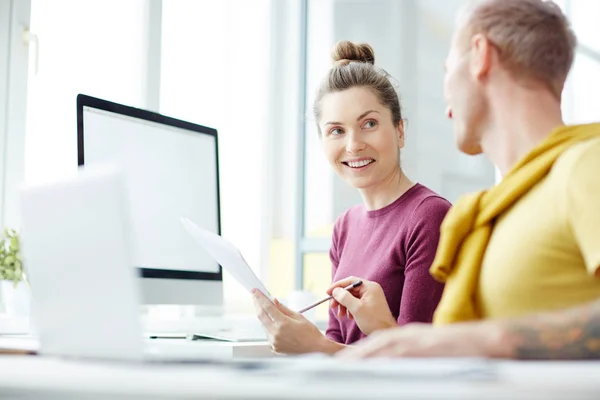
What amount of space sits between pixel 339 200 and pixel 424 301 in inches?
97.3

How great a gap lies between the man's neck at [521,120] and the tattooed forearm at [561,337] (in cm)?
41

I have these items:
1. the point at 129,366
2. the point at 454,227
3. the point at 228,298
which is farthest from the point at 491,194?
the point at 228,298

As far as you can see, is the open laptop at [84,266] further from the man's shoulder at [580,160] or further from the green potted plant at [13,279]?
the green potted plant at [13,279]

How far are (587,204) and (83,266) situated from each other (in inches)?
22.7

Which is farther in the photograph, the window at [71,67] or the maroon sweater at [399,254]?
the window at [71,67]

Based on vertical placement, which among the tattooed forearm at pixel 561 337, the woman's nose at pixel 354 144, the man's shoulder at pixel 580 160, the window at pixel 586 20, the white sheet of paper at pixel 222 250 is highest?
the window at pixel 586 20

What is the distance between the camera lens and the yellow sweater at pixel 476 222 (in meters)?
1.10

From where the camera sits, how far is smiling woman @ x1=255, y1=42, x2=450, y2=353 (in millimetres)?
1849

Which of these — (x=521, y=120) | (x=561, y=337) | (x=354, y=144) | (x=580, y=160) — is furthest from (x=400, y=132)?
(x=561, y=337)

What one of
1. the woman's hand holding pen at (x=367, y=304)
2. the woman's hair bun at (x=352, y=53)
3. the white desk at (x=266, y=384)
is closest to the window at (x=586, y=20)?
the woman's hair bun at (x=352, y=53)

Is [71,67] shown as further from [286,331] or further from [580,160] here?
[580,160]

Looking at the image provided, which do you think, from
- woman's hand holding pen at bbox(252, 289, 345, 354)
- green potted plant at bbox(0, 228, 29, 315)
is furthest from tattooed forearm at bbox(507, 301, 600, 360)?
green potted plant at bbox(0, 228, 29, 315)

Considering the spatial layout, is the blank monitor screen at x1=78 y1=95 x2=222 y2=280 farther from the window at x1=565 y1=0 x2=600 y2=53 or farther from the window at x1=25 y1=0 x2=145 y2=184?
the window at x1=565 y1=0 x2=600 y2=53

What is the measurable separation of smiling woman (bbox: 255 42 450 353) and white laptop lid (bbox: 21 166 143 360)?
0.96 metres
